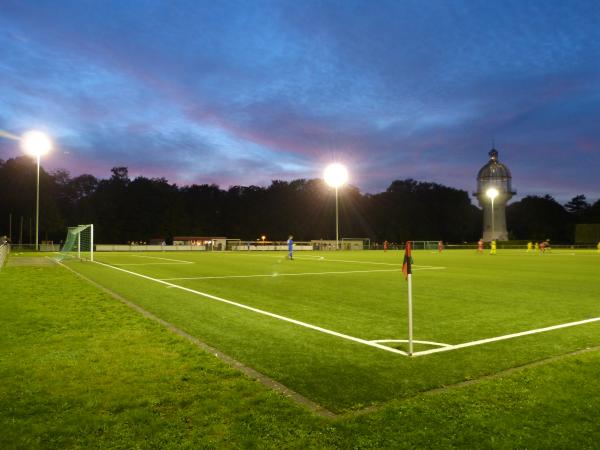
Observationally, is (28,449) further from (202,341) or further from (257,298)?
(257,298)

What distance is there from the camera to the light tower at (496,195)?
96.5m

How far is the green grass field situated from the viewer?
373 cm

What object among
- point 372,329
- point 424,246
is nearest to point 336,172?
point 424,246

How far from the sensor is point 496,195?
3757 inches

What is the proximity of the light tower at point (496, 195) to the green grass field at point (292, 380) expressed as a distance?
93.6 metres

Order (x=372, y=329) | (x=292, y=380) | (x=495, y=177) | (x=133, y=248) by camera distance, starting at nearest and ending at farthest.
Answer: (x=292, y=380) → (x=372, y=329) → (x=133, y=248) → (x=495, y=177)

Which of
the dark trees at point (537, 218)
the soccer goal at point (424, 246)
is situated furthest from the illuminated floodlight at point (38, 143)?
the dark trees at point (537, 218)

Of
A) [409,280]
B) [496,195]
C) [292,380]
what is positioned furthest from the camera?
[496,195]

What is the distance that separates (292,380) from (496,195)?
99813 mm

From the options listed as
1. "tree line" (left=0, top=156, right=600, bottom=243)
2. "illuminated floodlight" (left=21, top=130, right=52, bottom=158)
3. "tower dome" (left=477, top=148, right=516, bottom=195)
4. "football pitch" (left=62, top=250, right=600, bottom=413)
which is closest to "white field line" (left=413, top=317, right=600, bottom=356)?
"football pitch" (left=62, top=250, right=600, bottom=413)

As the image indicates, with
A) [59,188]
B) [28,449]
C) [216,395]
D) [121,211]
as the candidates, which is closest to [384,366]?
[216,395]

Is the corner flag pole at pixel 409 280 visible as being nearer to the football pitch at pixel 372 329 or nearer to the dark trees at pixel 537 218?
the football pitch at pixel 372 329

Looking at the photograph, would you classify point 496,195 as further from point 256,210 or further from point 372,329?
point 372,329

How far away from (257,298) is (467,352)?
258 inches
